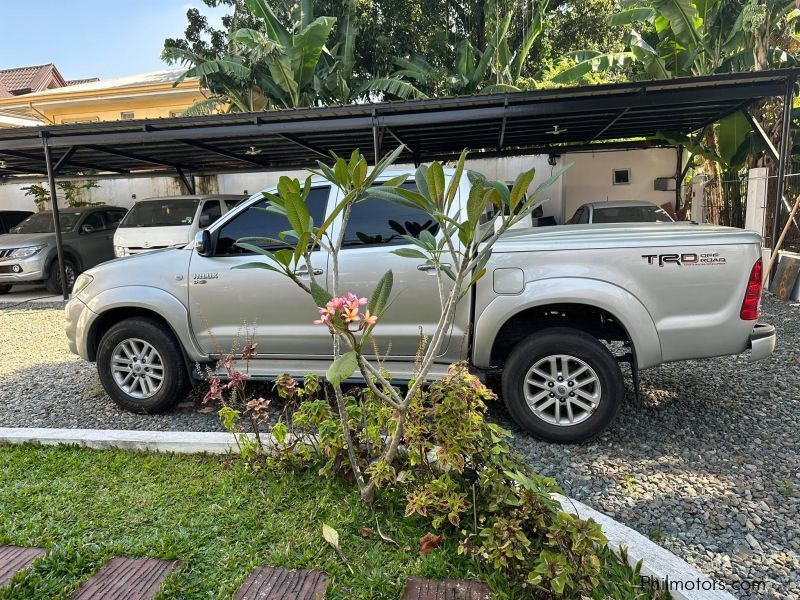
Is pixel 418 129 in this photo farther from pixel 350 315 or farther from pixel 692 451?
pixel 350 315

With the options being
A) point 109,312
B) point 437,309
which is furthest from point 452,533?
point 109,312

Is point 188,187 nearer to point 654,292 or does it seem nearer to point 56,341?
point 56,341

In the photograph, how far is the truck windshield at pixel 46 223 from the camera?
12.3 meters

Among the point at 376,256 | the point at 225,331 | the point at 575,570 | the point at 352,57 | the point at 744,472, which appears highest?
the point at 352,57

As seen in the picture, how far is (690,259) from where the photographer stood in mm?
3527

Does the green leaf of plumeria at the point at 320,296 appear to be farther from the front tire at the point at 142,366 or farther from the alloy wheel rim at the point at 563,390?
the front tire at the point at 142,366

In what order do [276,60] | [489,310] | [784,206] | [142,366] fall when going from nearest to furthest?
[489,310] < [142,366] < [784,206] < [276,60]

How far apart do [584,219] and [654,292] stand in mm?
7035

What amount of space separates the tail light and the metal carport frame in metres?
4.82

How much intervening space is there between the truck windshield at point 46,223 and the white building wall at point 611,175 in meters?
12.0

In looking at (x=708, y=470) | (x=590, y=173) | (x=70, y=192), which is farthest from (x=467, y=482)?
(x=70, y=192)

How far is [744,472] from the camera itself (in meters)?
3.35

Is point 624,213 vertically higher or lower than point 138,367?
higher

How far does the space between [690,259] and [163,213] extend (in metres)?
10.4
